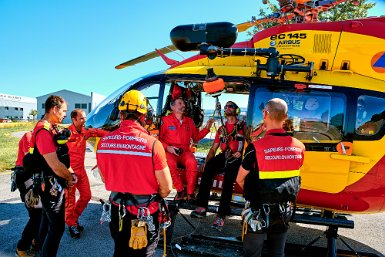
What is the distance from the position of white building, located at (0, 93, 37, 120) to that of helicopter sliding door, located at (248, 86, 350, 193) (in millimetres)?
84343

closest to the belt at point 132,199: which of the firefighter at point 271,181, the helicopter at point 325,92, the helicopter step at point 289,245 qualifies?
the firefighter at point 271,181

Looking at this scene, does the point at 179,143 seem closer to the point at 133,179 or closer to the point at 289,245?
the point at 289,245

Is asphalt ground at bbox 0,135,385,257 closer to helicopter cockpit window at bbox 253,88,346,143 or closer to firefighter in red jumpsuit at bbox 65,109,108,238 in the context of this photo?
firefighter in red jumpsuit at bbox 65,109,108,238

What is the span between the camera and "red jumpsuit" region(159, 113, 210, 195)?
4324 mm

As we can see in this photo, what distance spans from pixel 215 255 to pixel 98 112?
2.90 m

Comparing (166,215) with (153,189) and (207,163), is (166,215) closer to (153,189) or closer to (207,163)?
(153,189)

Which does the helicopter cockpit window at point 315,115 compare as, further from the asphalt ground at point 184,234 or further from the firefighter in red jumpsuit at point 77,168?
the firefighter in red jumpsuit at point 77,168

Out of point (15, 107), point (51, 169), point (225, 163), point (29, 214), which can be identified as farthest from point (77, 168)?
point (15, 107)

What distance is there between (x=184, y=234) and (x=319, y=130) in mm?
2565

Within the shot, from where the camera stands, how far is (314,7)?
182 inches

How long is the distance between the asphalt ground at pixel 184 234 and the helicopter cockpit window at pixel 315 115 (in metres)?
1.48

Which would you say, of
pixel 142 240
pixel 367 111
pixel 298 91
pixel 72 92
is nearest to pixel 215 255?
pixel 142 240

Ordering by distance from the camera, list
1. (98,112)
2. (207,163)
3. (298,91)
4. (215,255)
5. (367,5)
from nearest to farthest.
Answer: (215,255)
(298,91)
(207,163)
(98,112)
(367,5)

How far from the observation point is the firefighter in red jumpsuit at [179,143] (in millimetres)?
4332
